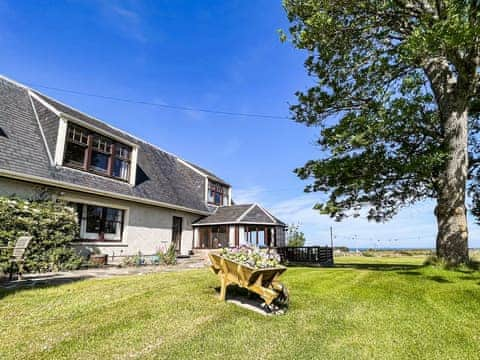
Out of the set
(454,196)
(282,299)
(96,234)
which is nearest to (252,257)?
(282,299)

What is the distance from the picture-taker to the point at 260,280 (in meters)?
4.66

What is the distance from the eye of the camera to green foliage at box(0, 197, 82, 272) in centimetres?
795

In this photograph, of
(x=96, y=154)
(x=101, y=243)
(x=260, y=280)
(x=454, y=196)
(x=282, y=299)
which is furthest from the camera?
(x=96, y=154)

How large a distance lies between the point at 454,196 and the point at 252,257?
22.1ft

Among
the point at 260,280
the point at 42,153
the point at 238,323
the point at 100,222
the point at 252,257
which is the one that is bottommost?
the point at 238,323

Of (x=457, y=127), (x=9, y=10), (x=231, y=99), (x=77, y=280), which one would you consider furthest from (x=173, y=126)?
(x=457, y=127)

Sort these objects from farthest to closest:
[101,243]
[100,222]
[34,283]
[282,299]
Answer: [100,222] → [101,243] → [34,283] → [282,299]

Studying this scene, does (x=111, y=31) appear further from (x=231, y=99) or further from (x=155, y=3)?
(x=231, y=99)

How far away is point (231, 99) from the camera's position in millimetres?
19750

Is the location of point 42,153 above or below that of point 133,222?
above

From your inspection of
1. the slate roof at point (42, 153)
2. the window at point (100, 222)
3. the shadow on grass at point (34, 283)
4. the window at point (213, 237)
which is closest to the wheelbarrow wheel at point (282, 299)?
the shadow on grass at point (34, 283)

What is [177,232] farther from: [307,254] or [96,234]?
[307,254]

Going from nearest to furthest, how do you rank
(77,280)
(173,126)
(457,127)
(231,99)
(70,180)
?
(77,280)
(457,127)
(70,180)
(231,99)
(173,126)

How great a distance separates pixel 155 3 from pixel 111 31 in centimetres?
269
